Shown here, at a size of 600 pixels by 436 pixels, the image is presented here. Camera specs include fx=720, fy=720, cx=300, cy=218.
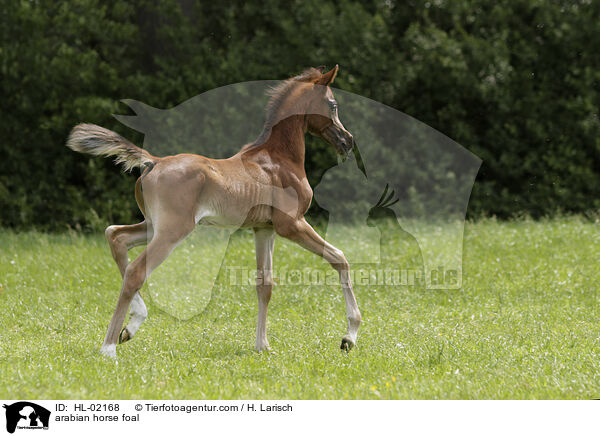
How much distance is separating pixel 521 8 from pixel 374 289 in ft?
24.3

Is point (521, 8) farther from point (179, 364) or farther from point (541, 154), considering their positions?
point (179, 364)

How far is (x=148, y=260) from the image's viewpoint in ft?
16.7

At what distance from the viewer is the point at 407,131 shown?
12984mm

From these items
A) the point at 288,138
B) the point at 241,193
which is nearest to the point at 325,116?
the point at 288,138

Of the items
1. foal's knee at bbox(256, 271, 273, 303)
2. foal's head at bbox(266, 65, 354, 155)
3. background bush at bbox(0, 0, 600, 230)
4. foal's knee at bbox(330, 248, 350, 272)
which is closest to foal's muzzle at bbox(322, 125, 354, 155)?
foal's head at bbox(266, 65, 354, 155)

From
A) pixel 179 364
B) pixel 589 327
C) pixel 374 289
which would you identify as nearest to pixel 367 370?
pixel 179 364

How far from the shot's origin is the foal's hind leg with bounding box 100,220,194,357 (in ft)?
16.6

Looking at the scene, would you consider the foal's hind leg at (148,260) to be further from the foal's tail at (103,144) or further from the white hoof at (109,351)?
the foal's tail at (103,144)

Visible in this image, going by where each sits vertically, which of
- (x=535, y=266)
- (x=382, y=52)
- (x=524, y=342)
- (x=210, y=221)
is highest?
(x=382, y=52)

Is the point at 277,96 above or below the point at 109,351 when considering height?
above
